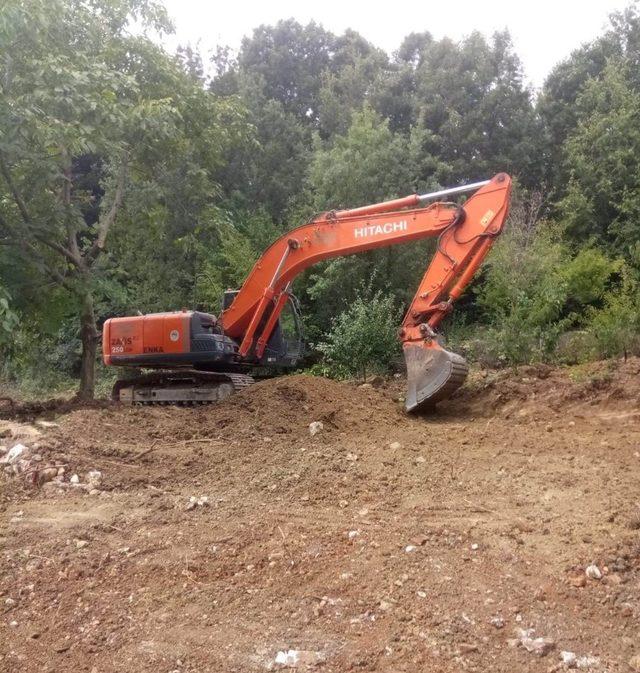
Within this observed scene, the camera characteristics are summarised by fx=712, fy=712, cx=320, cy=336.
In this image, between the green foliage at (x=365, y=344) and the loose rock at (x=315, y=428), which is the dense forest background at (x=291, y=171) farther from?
Answer: the loose rock at (x=315, y=428)

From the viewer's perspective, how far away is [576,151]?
70.3ft

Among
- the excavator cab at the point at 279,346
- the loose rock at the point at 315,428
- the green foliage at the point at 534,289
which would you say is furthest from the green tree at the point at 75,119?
the green foliage at the point at 534,289

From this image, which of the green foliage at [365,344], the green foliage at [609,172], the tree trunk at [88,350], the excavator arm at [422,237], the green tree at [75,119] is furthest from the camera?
the green foliage at [609,172]

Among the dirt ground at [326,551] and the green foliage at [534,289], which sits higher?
the green foliage at [534,289]

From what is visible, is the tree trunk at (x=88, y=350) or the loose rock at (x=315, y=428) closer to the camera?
the loose rock at (x=315, y=428)

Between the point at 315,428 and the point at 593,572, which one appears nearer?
the point at 593,572

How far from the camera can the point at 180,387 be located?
10992 millimetres

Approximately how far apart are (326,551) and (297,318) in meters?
6.85

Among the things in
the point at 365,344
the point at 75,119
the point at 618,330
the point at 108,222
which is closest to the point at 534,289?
the point at 618,330

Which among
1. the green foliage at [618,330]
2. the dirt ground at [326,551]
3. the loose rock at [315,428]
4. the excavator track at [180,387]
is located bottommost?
the excavator track at [180,387]

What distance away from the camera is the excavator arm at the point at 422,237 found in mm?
8836

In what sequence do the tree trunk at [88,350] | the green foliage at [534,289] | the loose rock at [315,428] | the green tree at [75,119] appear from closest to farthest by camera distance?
the loose rock at [315,428] < the green tree at [75,119] < the green foliage at [534,289] < the tree trunk at [88,350]

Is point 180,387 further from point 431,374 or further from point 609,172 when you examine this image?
point 609,172

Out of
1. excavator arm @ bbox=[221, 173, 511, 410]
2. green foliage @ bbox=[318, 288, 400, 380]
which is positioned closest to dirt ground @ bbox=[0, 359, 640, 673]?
excavator arm @ bbox=[221, 173, 511, 410]
